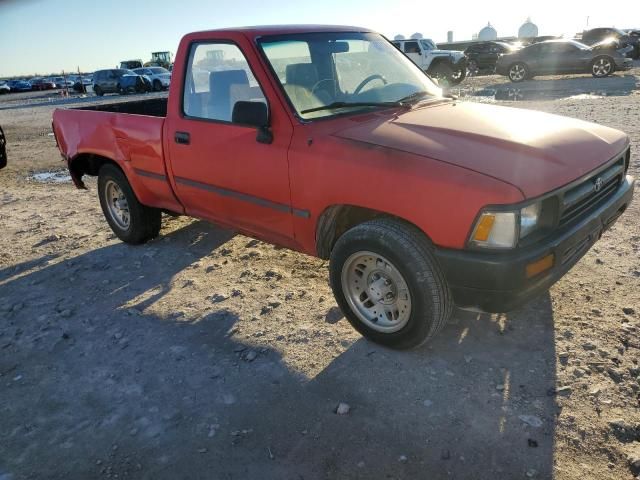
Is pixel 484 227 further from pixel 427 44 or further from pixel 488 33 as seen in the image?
pixel 488 33

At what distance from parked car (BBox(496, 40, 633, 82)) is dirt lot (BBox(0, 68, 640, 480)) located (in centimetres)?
1700

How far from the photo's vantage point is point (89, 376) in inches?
123

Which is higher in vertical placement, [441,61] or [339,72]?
[339,72]

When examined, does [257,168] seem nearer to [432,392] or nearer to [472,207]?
[472,207]

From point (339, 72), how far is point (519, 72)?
18798 millimetres

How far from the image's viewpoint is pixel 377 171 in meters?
2.84

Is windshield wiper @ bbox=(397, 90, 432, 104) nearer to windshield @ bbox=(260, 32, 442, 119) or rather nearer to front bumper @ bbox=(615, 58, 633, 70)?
windshield @ bbox=(260, 32, 442, 119)

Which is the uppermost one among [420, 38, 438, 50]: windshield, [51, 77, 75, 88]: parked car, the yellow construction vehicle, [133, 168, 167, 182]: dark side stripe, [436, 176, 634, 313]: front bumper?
the yellow construction vehicle

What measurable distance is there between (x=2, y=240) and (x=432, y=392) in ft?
16.5

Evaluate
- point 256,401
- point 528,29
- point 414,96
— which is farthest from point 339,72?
point 528,29

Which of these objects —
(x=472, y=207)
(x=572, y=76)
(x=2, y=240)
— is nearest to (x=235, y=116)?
(x=472, y=207)

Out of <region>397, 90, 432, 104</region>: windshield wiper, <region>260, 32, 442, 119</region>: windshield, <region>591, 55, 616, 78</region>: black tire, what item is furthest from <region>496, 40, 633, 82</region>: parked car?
<region>397, 90, 432, 104</region>: windshield wiper

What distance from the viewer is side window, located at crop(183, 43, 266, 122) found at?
12.0ft

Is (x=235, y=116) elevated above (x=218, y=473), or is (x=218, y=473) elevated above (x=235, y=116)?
(x=235, y=116)
